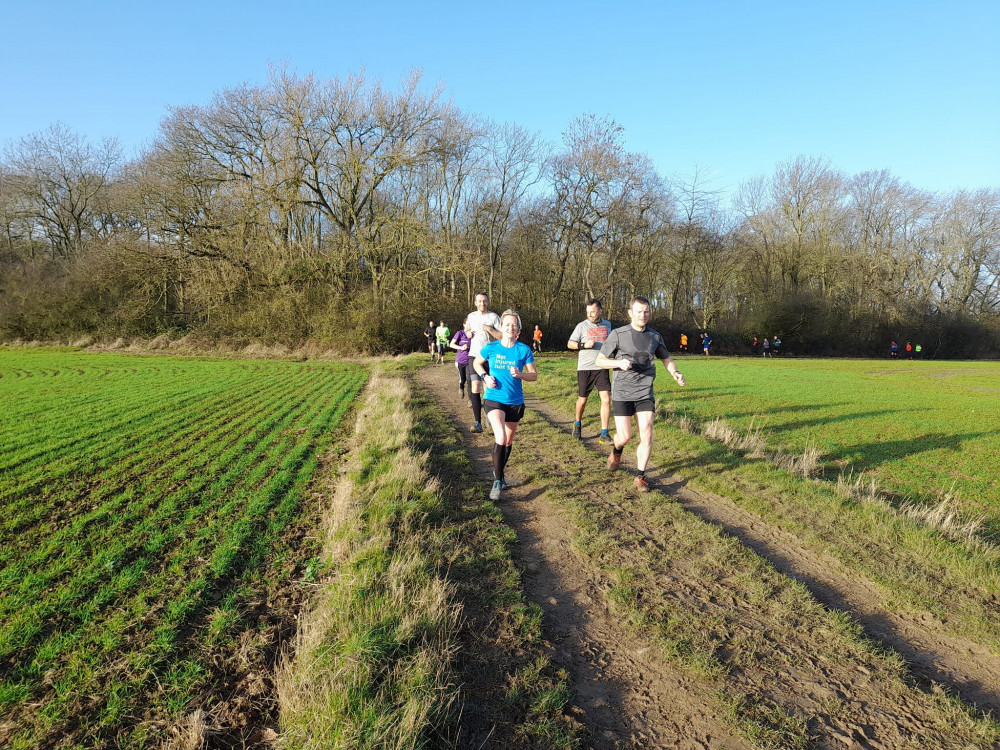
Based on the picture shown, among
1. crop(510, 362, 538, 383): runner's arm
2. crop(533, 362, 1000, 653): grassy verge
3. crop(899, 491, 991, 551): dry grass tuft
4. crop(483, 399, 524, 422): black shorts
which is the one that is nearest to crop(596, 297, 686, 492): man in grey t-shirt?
crop(510, 362, 538, 383): runner's arm

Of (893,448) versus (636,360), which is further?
(893,448)

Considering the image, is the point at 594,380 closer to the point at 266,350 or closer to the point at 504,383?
the point at 504,383

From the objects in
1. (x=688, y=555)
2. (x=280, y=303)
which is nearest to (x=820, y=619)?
(x=688, y=555)

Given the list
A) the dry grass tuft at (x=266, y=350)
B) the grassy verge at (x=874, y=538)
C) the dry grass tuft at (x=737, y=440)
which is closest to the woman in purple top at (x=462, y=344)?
the grassy verge at (x=874, y=538)

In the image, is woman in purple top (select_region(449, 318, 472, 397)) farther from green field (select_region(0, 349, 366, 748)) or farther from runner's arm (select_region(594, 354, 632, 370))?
runner's arm (select_region(594, 354, 632, 370))

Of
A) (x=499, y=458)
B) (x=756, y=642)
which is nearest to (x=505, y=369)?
(x=499, y=458)

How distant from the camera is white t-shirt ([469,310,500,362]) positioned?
8.13 m

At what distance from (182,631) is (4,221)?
50470 millimetres

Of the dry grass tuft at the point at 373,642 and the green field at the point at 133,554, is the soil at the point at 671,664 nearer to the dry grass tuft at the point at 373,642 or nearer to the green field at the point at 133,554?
the dry grass tuft at the point at 373,642

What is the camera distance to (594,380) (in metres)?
8.15

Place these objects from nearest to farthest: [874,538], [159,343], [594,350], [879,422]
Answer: [874,538]
[594,350]
[879,422]
[159,343]

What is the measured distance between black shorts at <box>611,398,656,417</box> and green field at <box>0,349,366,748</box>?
3.74 meters

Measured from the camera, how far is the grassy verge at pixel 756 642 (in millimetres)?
2537

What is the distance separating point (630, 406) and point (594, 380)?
2.13 metres
